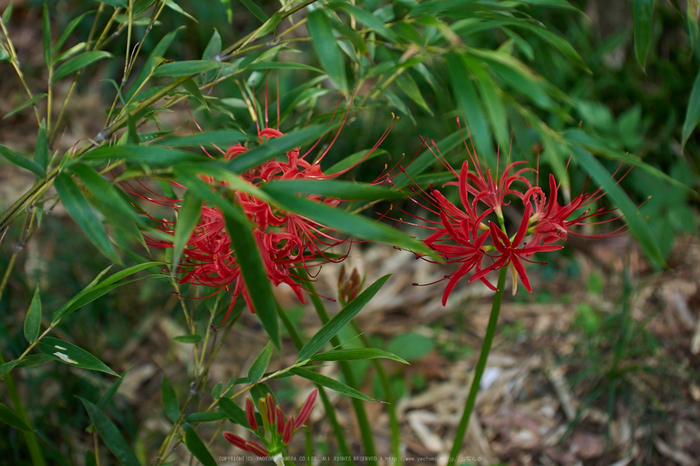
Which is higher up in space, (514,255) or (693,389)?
(514,255)

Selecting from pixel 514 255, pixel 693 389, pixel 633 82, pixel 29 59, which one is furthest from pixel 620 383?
pixel 29 59

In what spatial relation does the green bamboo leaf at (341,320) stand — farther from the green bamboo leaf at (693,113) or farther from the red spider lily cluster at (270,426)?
the green bamboo leaf at (693,113)

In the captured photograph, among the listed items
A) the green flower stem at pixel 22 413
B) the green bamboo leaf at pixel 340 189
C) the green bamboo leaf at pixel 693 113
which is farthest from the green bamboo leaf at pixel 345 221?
the green flower stem at pixel 22 413

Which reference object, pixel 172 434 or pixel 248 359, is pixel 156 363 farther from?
pixel 172 434

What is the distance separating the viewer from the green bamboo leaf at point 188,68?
520 mm

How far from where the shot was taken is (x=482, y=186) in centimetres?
61

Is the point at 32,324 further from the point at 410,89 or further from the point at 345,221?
the point at 410,89

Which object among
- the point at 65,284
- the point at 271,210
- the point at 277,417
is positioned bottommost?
the point at 65,284

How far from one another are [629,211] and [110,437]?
25.2 inches

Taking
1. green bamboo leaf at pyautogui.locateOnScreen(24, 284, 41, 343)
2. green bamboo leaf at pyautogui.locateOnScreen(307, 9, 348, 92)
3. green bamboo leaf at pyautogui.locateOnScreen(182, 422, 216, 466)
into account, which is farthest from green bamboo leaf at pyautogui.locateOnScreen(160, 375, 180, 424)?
green bamboo leaf at pyautogui.locateOnScreen(307, 9, 348, 92)

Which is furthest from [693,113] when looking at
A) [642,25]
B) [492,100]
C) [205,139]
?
[205,139]

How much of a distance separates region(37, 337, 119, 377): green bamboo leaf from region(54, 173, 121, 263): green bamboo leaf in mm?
202

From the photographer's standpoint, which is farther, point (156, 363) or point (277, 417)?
point (156, 363)

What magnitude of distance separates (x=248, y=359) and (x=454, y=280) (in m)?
0.97
